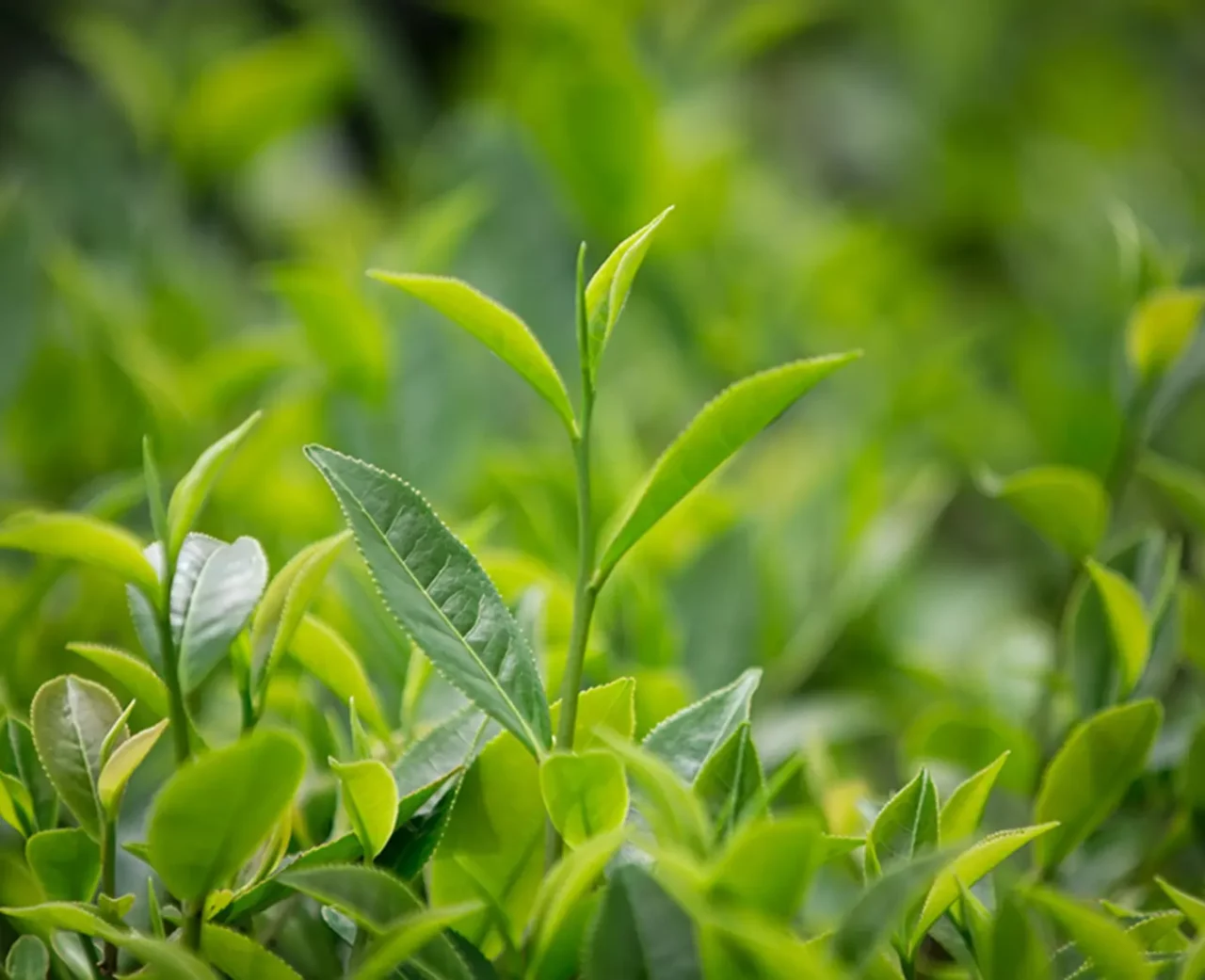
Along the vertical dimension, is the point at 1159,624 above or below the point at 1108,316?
above

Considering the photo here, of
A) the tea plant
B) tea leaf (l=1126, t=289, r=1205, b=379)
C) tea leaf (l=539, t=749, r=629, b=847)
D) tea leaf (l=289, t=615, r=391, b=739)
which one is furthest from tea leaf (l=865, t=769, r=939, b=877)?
tea leaf (l=1126, t=289, r=1205, b=379)

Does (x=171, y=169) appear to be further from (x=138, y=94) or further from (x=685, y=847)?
(x=685, y=847)

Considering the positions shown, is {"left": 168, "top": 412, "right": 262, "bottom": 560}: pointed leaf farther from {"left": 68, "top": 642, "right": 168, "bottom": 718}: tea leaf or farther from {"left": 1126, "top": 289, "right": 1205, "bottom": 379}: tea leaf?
{"left": 1126, "top": 289, "right": 1205, "bottom": 379}: tea leaf

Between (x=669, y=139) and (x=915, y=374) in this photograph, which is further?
(x=669, y=139)

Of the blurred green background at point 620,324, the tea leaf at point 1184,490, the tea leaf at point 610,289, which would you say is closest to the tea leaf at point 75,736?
the blurred green background at point 620,324

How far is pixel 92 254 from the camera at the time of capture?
1151 mm

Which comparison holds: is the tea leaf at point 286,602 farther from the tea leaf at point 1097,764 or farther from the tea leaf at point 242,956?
the tea leaf at point 1097,764

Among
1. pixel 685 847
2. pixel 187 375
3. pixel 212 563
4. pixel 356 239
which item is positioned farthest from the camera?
pixel 356 239

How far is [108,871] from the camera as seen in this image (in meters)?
0.45

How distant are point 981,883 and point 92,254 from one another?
38.0 inches

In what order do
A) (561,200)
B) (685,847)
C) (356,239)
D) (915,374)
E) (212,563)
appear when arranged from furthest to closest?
1. (356,239)
2. (561,200)
3. (915,374)
4. (212,563)
5. (685,847)

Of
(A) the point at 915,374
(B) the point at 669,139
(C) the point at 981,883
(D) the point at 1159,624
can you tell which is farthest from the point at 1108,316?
(C) the point at 981,883

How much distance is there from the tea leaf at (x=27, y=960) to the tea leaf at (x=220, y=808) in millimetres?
72

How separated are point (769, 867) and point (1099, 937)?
12 centimetres
